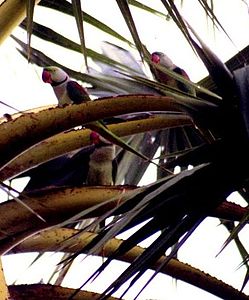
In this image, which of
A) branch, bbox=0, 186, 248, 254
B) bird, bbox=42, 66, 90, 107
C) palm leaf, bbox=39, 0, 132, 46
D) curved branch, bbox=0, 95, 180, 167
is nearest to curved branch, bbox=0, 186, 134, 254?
branch, bbox=0, 186, 248, 254

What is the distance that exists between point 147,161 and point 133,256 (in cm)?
31

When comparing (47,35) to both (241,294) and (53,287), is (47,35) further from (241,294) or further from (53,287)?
(241,294)

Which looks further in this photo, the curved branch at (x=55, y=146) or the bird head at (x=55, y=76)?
the bird head at (x=55, y=76)

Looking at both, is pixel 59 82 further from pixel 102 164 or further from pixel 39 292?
pixel 39 292

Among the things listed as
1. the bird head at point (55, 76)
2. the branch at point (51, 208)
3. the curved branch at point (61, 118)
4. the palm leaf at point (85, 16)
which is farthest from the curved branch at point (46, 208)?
the bird head at point (55, 76)

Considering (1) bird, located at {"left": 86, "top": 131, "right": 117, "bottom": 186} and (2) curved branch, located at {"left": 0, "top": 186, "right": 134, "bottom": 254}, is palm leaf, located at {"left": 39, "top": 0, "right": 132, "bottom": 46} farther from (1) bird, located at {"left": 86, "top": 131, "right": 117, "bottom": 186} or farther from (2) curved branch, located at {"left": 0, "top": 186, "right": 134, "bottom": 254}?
(1) bird, located at {"left": 86, "top": 131, "right": 117, "bottom": 186}

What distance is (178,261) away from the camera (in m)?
1.29

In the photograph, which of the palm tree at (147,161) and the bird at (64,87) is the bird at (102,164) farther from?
the palm tree at (147,161)

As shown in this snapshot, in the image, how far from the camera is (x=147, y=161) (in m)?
1.03

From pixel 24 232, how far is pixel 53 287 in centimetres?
12

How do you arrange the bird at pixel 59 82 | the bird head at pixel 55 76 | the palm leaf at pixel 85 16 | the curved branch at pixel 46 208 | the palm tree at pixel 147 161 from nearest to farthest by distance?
1. the palm tree at pixel 147 161
2. the curved branch at pixel 46 208
3. the palm leaf at pixel 85 16
4. the bird at pixel 59 82
5. the bird head at pixel 55 76

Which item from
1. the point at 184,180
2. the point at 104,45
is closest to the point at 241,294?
the point at 184,180

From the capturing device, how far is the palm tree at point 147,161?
943 millimetres

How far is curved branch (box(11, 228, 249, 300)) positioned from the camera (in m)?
1.22
